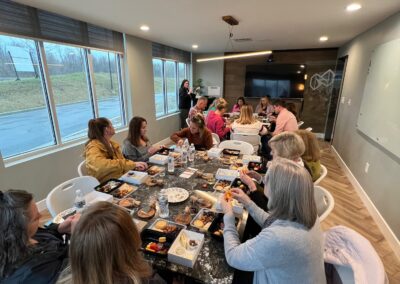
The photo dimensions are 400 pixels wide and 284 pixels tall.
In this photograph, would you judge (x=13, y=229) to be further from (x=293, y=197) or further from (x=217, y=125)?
(x=217, y=125)

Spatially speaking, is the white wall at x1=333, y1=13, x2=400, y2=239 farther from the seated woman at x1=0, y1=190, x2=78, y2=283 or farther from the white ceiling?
the seated woman at x1=0, y1=190, x2=78, y2=283

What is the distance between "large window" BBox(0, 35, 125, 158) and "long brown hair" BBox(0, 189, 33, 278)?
220 cm

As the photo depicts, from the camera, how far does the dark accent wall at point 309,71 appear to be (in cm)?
588

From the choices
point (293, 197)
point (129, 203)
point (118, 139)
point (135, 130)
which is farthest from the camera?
point (118, 139)

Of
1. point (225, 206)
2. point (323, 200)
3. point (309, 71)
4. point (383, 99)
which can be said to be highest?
point (309, 71)

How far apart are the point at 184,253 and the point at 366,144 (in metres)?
3.28

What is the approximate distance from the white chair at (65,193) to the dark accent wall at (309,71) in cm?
604

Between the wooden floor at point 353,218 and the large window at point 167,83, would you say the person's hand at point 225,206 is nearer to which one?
the wooden floor at point 353,218

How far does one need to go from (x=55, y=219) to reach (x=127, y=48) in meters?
3.60

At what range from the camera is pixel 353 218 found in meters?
2.60

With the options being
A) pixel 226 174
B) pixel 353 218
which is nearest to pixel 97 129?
pixel 226 174

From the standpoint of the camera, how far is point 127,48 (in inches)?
159

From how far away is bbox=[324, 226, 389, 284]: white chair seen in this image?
843mm

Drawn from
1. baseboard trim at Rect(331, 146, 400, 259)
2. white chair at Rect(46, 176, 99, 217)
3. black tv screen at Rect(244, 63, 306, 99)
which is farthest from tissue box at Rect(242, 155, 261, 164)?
black tv screen at Rect(244, 63, 306, 99)
